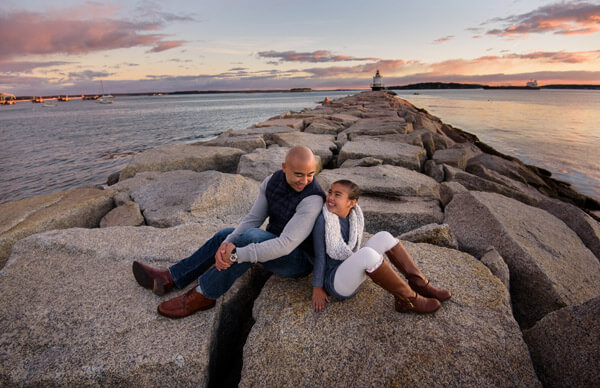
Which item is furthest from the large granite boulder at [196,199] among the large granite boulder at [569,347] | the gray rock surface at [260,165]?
the large granite boulder at [569,347]

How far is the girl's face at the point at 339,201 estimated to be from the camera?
2.10 metres

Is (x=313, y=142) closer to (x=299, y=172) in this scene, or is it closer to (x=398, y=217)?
(x=398, y=217)

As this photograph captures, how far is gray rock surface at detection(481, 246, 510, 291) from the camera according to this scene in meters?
2.53

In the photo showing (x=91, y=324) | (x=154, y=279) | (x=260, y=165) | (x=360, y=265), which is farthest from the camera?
(x=260, y=165)

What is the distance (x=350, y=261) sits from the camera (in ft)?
6.64

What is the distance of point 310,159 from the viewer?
2.18 metres

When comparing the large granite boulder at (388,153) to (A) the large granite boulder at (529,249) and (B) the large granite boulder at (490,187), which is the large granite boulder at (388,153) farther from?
(A) the large granite boulder at (529,249)

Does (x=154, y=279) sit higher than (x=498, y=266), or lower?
higher

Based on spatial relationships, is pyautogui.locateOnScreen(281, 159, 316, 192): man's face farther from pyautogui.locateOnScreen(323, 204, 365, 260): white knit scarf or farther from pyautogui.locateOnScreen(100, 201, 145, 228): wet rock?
pyautogui.locateOnScreen(100, 201, 145, 228): wet rock

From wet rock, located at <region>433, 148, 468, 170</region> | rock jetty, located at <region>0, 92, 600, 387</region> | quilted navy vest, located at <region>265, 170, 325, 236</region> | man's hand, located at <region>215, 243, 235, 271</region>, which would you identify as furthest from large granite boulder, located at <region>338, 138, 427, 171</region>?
man's hand, located at <region>215, 243, 235, 271</region>

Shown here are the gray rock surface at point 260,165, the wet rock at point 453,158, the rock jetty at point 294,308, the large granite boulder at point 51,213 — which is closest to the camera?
the rock jetty at point 294,308

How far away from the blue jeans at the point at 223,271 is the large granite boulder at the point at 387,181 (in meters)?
2.29

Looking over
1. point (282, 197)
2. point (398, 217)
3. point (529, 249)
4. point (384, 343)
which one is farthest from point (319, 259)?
point (529, 249)

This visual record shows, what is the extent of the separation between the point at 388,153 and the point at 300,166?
4375mm
